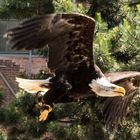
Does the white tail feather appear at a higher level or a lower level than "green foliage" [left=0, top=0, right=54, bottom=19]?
lower

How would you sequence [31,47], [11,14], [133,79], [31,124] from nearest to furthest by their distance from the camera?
[31,47] → [133,79] → [31,124] → [11,14]

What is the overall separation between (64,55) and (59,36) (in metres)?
0.18

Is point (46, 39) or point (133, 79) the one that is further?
point (133, 79)

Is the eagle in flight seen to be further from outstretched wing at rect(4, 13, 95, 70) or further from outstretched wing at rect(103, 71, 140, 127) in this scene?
outstretched wing at rect(103, 71, 140, 127)

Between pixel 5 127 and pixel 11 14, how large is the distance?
1130mm

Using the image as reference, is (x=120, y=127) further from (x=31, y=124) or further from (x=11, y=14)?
(x=11, y=14)

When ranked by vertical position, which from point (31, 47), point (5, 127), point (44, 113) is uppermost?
point (31, 47)

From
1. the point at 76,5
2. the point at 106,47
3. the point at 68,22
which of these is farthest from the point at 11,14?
the point at 68,22

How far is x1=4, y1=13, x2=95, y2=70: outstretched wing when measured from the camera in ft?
19.4

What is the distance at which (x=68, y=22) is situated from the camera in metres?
6.04

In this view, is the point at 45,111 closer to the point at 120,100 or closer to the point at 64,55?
the point at 64,55

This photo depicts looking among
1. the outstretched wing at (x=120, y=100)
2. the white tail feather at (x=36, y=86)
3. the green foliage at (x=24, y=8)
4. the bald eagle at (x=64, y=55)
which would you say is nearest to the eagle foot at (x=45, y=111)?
the bald eagle at (x=64, y=55)

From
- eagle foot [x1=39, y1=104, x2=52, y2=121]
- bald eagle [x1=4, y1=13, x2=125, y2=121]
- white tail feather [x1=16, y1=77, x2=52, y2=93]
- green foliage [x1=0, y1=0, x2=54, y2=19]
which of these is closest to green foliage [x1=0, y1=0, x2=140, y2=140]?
green foliage [x1=0, y1=0, x2=54, y2=19]

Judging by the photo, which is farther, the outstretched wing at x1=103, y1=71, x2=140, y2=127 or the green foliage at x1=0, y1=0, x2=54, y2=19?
the green foliage at x1=0, y1=0, x2=54, y2=19
